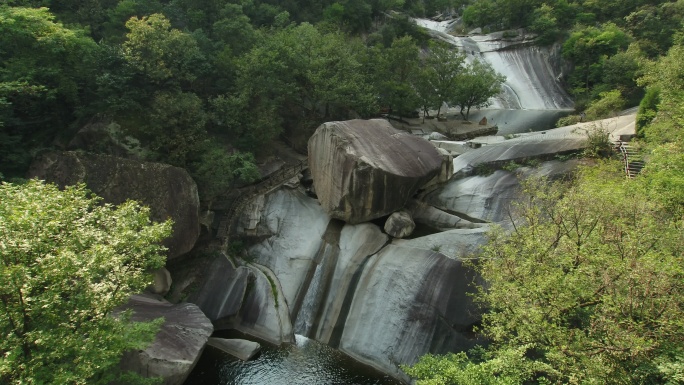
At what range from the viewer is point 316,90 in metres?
25.9

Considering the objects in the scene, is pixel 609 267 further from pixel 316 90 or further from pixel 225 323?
pixel 316 90

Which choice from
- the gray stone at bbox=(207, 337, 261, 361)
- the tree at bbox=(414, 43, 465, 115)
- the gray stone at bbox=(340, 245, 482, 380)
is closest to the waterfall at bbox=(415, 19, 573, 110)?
the tree at bbox=(414, 43, 465, 115)

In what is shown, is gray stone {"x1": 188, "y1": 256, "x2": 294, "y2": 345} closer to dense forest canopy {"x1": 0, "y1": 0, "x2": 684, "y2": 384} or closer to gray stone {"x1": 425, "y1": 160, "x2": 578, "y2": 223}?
dense forest canopy {"x1": 0, "y1": 0, "x2": 684, "y2": 384}

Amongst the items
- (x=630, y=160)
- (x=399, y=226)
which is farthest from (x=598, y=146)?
(x=399, y=226)

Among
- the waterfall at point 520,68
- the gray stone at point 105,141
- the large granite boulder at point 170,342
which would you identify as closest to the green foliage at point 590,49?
the waterfall at point 520,68

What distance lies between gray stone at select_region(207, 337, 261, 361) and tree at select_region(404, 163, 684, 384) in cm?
832

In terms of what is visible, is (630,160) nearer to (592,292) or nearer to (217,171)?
(592,292)

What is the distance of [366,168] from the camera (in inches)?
744

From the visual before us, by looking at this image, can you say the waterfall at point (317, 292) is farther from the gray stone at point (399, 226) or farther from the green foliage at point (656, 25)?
→ the green foliage at point (656, 25)

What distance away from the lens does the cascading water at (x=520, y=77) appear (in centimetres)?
4322

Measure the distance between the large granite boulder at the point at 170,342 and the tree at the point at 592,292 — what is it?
354 inches

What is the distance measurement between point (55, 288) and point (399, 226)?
14591 mm

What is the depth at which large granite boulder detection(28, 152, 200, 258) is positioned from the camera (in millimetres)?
17125

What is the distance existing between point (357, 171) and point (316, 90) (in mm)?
9305
